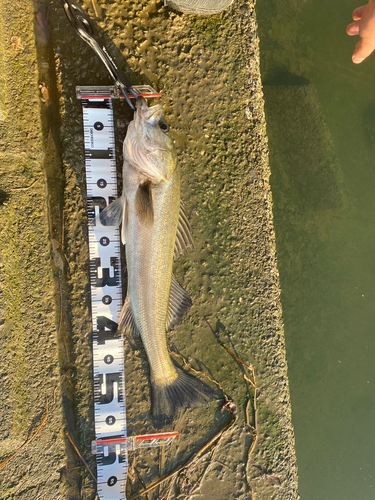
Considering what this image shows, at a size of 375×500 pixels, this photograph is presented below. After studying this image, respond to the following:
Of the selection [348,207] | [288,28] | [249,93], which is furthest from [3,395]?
[288,28]

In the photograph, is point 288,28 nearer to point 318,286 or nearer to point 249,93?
point 249,93

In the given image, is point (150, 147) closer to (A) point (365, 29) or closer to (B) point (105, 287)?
(B) point (105, 287)

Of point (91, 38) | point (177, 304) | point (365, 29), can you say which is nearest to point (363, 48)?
point (365, 29)

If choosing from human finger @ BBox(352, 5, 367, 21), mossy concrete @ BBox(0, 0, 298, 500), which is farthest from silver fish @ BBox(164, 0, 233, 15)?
human finger @ BBox(352, 5, 367, 21)

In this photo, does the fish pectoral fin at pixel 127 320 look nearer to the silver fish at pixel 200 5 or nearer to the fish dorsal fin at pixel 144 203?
the fish dorsal fin at pixel 144 203

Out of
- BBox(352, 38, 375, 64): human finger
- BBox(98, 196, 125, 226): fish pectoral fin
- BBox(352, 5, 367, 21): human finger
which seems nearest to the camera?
BBox(98, 196, 125, 226): fish pectoral fin

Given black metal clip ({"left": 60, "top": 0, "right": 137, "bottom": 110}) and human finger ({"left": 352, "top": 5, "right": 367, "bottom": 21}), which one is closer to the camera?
black metal clip ({"left": 60, "top": 0, "right": 137, "bottom": 110})

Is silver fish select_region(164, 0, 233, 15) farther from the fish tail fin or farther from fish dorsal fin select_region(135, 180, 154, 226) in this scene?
the fish tail fin
